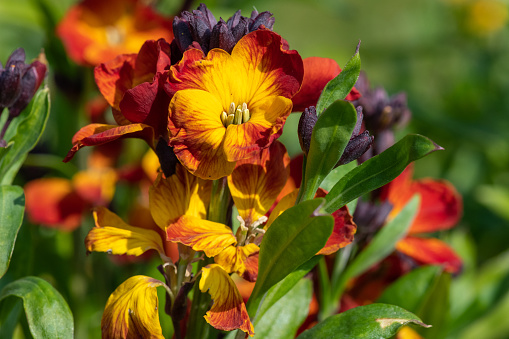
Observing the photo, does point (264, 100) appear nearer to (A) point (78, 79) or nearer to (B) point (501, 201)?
(A) point (78, 79)

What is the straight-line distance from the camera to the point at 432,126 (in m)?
2.04

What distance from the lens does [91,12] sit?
1.66m

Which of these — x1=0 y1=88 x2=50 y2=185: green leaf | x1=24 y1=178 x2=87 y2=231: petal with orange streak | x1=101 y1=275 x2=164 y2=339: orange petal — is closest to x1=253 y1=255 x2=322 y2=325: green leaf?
x1=101 y1=275 x2=164 y2=339: orange petal

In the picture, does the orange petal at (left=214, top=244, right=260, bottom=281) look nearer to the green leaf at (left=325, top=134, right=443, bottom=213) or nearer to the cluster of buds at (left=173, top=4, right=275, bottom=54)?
the green leaf at (left=325, top=134, right=443, bottom=213)

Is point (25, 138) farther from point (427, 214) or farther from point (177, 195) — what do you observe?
point (427, 214)

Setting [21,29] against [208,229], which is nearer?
[208,229]

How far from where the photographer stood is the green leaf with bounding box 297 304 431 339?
2.56ft

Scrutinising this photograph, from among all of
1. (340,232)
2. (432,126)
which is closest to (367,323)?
(340,232)

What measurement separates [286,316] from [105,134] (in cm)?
42

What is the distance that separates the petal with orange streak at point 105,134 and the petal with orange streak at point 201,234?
121 millimetres

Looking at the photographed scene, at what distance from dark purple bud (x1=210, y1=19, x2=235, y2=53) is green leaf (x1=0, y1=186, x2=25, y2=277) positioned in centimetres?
34

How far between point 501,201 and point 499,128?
1.73ft

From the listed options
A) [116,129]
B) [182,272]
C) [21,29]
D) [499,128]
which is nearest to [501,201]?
[499,128]

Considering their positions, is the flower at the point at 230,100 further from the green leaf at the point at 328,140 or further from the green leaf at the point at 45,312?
the green leaf at the point at 45,312
